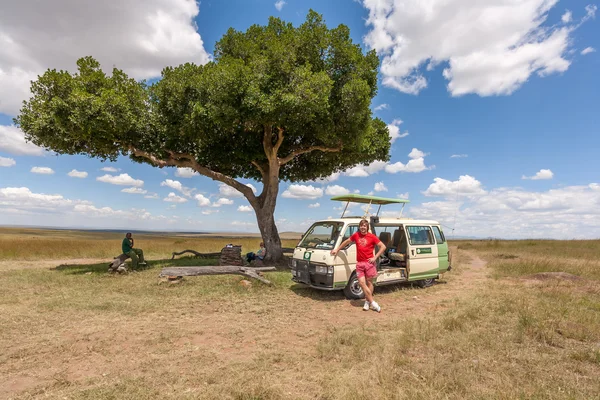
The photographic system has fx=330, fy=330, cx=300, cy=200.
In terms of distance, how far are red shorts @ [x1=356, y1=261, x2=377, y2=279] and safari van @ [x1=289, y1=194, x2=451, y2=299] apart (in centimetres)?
76

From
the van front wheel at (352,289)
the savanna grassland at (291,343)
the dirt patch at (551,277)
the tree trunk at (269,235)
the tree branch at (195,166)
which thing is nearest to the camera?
the savanna grassland at (291,343)

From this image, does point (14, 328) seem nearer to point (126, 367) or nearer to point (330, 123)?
point (126, 367)

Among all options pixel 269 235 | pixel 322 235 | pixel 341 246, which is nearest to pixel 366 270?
pixel 341 246

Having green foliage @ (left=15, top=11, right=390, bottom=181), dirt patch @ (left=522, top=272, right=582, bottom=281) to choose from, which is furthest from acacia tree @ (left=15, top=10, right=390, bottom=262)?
dirt patch @ (left=522, top=272, right=582, bottom=281)

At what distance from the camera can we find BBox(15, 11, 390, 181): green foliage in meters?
12.7

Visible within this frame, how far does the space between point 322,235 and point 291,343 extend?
172 inches

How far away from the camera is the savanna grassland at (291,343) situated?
415cm

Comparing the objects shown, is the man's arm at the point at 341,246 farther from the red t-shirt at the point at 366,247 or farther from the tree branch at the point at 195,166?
Answer: the tree branch at the point at 195,166

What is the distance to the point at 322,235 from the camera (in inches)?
394

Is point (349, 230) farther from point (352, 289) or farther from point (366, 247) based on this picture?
point (352, 289)

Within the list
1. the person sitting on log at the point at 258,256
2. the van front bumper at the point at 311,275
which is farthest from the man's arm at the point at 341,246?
the person sitting on log at the point at 258,256

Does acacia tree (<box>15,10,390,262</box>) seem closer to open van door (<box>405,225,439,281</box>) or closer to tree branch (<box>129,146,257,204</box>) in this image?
tree branch (<box>129,146,257,204</box>)

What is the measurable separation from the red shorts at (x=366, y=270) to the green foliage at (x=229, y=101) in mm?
6619

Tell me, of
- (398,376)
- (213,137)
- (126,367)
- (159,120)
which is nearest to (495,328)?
→ (398,376)
